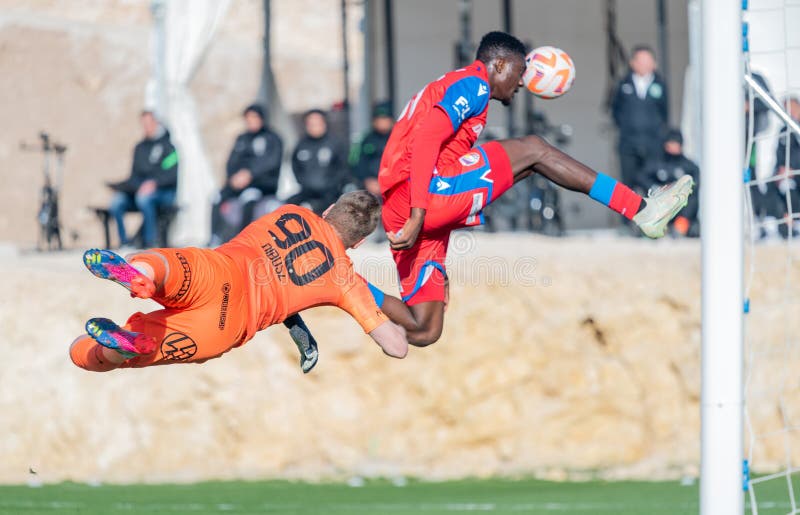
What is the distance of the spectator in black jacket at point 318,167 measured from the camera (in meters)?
12.9

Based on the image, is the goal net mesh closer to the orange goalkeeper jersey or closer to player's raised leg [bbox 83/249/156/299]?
the orange goalkeeper jersey

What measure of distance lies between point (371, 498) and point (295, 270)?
5310 millimetres

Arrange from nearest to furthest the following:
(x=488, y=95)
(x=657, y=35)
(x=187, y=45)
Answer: (x=488, y=95)
(x=187, y=45)
(x=657, y=35)

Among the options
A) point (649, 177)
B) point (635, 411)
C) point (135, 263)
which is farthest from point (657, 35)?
point (135, 263)

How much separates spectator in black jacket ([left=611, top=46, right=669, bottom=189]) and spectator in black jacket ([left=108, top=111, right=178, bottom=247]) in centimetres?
445

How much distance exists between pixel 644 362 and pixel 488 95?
6.89 meters

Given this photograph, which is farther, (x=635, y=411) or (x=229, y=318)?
(x=635, y=411)

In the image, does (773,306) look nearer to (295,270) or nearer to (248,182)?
(248,182)

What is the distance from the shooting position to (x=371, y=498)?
1198cm

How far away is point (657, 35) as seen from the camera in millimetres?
16641

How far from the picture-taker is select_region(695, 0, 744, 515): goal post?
6.62 m

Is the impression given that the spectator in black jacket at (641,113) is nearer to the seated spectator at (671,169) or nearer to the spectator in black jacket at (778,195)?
the seated spectator at (671,169)

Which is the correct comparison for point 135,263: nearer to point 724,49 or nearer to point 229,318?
point 229,318

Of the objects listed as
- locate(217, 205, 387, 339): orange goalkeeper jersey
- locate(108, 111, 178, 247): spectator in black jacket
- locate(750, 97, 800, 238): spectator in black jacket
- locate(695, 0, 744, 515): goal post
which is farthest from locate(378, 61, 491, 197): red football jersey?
locate(108, 111, 178, 247): spectator in black jacket
